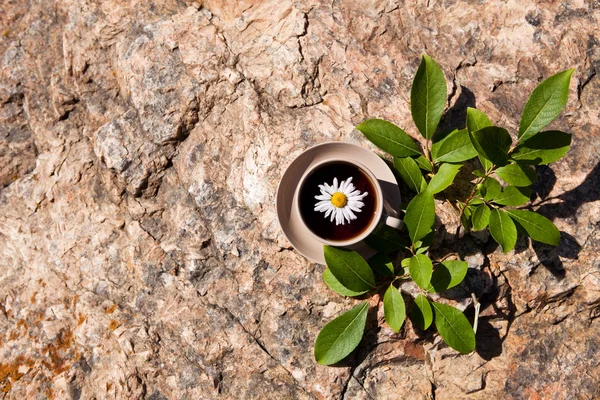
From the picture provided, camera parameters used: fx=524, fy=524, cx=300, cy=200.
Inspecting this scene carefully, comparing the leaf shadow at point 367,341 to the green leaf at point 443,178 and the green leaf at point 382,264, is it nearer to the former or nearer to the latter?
the green leaf at point 382,264

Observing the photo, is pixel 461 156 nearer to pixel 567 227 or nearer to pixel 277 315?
pixel 567 227

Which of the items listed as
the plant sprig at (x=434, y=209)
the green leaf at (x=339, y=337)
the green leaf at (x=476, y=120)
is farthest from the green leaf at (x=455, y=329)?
the green leaf at (x=476, y=120)

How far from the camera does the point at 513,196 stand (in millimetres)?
1809

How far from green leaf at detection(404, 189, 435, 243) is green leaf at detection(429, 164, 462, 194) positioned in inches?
3.2

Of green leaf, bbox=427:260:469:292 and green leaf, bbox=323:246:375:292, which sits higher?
green leaf, bbox=323:246:375:292

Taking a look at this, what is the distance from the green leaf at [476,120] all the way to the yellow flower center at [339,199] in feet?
1.55

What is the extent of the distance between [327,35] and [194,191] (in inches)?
31.7

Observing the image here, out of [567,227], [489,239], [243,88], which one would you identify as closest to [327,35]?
[243,88]

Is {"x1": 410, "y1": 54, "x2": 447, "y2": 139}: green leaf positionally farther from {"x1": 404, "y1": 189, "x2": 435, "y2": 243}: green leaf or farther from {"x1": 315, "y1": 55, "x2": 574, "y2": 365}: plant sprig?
{"x1": 404, "y1": 189, "x2": 435, "y2": 243}: green leaf

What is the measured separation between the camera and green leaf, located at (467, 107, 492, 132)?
1743mm

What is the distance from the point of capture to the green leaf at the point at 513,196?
180cm

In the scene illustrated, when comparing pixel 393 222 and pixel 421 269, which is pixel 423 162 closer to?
pixel 393 222

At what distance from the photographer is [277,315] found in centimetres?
194

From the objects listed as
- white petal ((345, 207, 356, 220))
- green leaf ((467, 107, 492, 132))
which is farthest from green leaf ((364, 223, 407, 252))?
green leaf ((467, 107, 492, 132))
